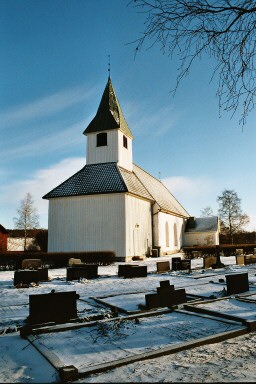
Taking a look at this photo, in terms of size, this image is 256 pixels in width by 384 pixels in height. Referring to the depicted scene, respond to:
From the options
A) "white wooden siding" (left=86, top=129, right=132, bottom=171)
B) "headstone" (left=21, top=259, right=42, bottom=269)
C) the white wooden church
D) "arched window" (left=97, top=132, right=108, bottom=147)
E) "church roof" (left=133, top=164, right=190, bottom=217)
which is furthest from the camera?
"church roof" (left=133, top=164, right=190, bottom=217)

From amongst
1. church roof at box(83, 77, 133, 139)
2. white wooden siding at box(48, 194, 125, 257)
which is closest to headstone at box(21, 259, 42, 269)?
white wooden siding at box(48, 194, 125, 257)

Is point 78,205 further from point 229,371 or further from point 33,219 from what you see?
point 33,219

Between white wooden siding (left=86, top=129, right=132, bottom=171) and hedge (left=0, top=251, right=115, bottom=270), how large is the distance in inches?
366

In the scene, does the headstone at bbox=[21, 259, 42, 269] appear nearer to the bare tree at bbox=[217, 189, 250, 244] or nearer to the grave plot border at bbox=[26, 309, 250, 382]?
the grave plot border at bbox=[26, 309, 250, 382]

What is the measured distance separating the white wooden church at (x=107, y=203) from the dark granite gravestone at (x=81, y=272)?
9.92m

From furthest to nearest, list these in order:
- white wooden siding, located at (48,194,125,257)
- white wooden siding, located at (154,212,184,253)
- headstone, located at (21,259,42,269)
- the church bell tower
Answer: white wooden siding, located at (154,212,184,253) < the church bell tower < white wooden siding, located at (48,194,125,257) < headstone, located at (21,259,42,269)

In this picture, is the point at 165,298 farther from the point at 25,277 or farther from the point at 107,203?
the point at 107,203

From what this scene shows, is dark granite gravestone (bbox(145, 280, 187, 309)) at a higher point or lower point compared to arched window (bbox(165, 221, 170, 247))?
lower

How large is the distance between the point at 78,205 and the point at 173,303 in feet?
61.7

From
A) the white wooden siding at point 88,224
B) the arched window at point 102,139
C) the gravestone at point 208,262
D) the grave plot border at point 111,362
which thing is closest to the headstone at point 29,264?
the gravestone at point 208,262

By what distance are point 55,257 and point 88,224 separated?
178 inches

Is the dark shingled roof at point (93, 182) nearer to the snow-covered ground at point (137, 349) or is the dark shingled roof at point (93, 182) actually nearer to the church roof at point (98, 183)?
the church roof at point (98, 183)

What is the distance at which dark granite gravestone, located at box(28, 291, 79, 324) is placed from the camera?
540 cm

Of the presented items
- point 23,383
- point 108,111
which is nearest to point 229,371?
point 23,383
